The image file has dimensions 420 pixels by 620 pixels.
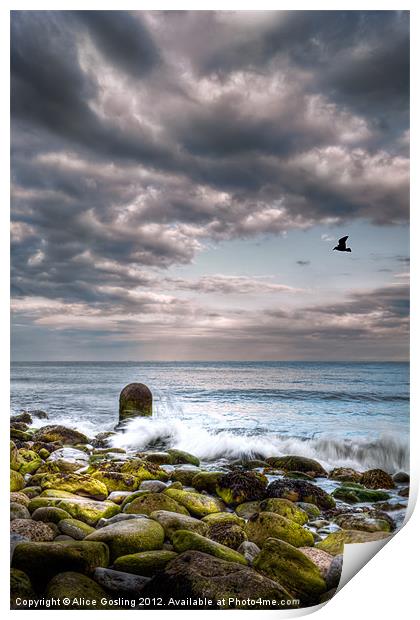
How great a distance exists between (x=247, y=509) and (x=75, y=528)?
1195 millimetres

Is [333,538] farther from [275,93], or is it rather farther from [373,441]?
[275,93]

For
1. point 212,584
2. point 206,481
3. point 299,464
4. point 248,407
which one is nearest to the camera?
point 212,584

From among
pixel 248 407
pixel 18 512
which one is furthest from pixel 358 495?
pixel 248 407

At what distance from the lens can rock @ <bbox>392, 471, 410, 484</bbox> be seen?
3634 mm

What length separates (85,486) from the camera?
3518mm

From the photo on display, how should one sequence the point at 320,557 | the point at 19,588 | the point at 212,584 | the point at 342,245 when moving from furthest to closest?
1. the point at 342,245
2. the point at 320,557
3. the point at 19,588
4. the point at 212,584

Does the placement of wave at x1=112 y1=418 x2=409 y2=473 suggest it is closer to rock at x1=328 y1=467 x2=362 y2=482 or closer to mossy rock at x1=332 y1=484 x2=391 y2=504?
rock at x1=328 y1=467 x2=362 y2=482

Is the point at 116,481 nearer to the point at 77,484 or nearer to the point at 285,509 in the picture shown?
the point at 77,484

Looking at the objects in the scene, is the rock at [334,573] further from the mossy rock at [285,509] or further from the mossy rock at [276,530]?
the mossy rock at [285,509]

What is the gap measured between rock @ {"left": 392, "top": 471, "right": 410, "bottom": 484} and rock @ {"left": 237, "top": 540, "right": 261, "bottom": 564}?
135 centimetres

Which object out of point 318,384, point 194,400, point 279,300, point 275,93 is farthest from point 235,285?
point 318,384

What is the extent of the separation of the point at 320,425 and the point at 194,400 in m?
2.02

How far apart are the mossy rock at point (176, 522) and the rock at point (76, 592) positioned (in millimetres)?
513

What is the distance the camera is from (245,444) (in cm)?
475
